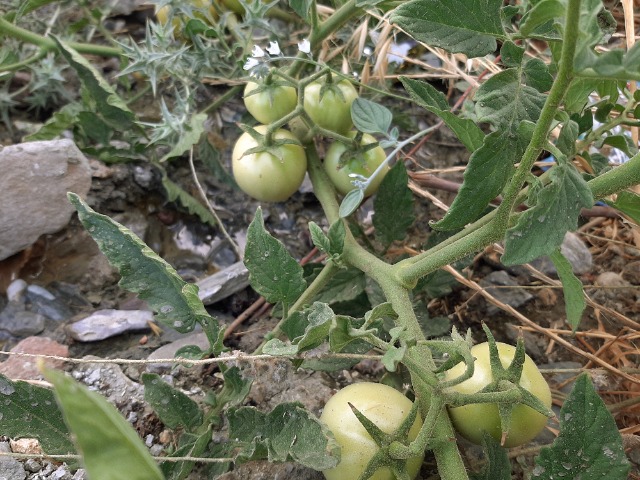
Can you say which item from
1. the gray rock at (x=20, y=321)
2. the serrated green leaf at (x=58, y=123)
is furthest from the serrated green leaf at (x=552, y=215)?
the serrated green leaf at (x=58, y=123)

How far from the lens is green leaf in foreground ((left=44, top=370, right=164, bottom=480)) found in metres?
0.40

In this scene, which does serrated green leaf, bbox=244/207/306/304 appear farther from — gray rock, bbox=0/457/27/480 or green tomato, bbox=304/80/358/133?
gray rock, bbox=0/457/27/480

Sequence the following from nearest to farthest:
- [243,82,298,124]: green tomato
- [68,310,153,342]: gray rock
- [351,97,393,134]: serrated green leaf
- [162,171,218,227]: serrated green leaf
Answer: [351,97,393,134]: serrated green leaf < [243,82,298,124]: green tomato < [68,310,153,342]: gray rock < [162,171,218,227]: serrated green leaf

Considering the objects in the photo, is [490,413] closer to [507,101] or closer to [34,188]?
[507,101]

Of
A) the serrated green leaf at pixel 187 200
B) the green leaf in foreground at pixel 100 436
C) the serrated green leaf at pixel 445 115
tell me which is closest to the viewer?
the green leaf in foreground at pixel 100 436

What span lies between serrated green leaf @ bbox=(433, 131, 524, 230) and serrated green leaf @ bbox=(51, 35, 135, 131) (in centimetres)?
87

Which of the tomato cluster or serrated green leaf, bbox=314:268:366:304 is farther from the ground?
the tomato cluster

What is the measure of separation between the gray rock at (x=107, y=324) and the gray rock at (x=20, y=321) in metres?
0.08

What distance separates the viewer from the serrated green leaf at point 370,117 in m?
0.94

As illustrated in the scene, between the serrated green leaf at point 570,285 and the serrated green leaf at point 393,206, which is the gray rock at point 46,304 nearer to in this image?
the serrated green leaf at point 393,206

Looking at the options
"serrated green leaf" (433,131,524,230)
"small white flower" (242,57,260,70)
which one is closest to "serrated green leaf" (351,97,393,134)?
"small white flower" (242,57,260,70)

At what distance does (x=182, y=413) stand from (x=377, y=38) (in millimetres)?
932

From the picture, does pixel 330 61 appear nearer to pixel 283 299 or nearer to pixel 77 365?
pixel 283 299

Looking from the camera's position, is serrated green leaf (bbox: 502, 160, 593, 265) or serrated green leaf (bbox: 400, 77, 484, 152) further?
serrated green leaf (bbox: 400, 77, 484, 152)
